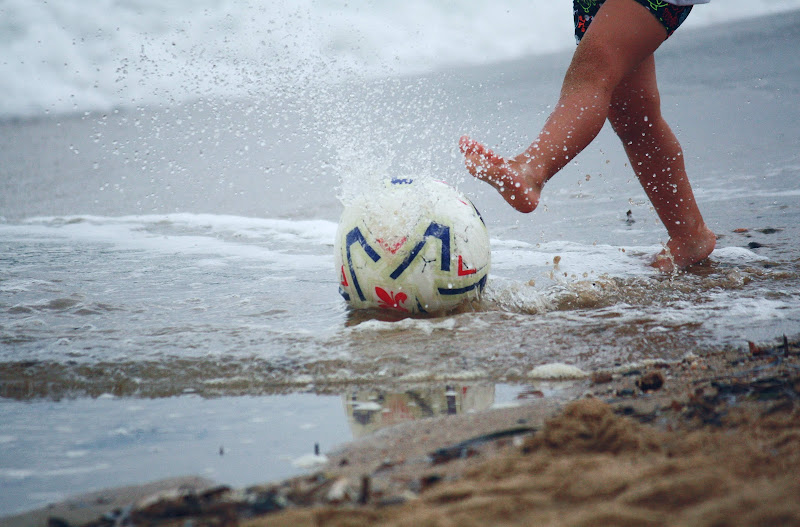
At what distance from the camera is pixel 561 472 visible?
5.20 feet

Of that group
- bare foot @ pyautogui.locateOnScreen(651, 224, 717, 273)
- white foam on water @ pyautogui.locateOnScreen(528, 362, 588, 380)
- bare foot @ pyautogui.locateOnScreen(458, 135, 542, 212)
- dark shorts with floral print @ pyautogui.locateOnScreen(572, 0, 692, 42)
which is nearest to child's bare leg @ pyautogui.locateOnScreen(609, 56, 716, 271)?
bare foot @ pyautogui.locateOnScreen(651, 224, 717, 273)

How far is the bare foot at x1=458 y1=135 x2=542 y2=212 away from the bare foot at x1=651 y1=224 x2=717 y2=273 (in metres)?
1.48

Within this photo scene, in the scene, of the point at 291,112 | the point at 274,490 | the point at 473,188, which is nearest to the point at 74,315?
the point at 274,490

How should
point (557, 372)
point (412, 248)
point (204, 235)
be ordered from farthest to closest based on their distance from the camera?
1. point (204, 235)
2. point (412, 248)
3. point (557, 372)

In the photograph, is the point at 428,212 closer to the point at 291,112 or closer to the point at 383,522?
the point at 383,522

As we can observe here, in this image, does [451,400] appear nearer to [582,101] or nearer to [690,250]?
[582,101]

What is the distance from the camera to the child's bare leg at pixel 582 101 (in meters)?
3.27

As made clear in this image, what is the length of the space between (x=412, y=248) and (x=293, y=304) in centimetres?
100

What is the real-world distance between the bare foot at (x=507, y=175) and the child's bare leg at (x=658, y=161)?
1166mm

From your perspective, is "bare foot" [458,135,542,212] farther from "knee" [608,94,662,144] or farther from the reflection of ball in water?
"knee" [608,94,662,144]

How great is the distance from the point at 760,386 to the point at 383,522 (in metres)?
1.28

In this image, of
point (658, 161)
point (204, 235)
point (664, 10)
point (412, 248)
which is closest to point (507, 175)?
point (412, 248)

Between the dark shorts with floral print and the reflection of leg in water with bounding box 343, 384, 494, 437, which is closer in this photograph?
the reflection of leg in water with bounding box 343, 384, 494, 437

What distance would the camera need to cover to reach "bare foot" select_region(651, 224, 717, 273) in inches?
173
